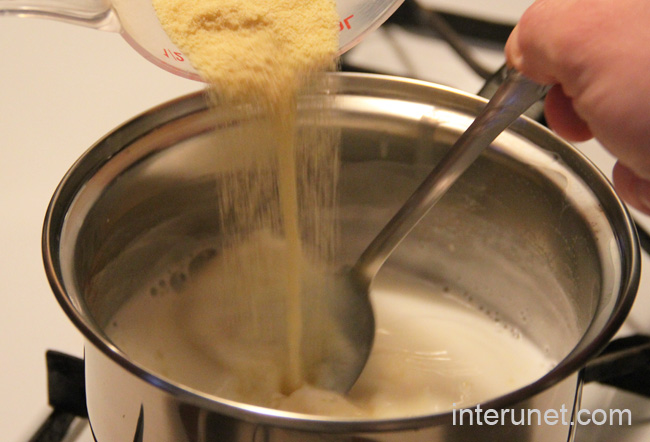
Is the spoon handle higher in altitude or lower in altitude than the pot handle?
higher

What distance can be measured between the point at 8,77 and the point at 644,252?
749mm

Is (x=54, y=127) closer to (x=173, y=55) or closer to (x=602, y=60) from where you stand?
(x=173, y=55)

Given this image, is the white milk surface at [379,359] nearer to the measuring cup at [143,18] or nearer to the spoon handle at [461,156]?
the spoon handle at [461,156]

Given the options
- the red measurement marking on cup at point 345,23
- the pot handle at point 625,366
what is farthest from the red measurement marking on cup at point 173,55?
the pot handle at point 625,366

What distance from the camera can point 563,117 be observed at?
1.57 feet

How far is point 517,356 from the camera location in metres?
0.58

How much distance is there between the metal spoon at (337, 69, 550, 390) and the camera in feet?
1.48

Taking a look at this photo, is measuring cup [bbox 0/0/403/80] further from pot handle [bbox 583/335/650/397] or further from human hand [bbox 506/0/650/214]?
pot handle [bbox 583/335/650/397]

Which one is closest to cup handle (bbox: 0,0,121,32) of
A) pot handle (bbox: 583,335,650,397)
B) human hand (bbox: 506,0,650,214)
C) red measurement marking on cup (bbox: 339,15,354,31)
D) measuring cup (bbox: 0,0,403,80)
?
measuring cup (bbox: 0,0,403,80)

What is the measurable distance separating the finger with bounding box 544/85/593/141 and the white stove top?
0.18m

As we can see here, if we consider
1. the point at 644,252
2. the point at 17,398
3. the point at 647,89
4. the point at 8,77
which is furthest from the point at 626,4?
the point at 8,77

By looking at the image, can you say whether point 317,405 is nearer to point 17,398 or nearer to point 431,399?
point 431,399

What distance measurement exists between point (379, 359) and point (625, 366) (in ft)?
0.66

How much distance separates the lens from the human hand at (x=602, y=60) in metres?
0.34
